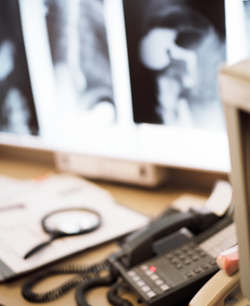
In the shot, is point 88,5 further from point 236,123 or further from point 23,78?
point 236,123

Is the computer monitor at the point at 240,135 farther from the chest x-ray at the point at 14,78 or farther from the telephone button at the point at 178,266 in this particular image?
the chest x-ray at the point at 14,78

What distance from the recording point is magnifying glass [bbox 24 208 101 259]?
770 millimetres

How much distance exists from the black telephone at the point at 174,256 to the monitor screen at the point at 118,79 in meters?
0.21

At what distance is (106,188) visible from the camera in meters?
1.08

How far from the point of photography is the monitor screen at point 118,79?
0.78 m

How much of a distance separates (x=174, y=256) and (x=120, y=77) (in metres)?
0.48

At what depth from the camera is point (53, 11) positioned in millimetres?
980

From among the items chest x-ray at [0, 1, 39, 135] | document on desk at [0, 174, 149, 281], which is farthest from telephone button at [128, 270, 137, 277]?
chest x-ray at [0, 1, 39, 135]

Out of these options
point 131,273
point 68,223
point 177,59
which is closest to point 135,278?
point 131,273

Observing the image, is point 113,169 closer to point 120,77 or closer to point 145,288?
point 120,77

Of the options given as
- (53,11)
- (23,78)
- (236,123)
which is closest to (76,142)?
(23,78)

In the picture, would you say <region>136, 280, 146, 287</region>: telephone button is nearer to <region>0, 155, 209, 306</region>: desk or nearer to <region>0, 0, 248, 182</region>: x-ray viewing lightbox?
<region>0, 155, 209, 306</region>: desk

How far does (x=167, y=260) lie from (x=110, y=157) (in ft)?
1.54

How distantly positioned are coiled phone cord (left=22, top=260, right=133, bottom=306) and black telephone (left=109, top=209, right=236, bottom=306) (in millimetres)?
35
